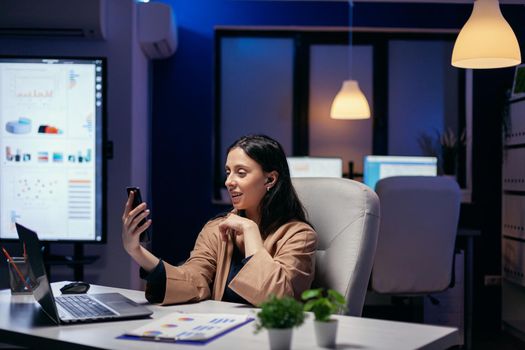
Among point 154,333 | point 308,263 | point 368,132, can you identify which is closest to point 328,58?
point 368,132

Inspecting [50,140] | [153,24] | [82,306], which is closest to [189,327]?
[82,306]

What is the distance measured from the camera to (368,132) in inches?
244

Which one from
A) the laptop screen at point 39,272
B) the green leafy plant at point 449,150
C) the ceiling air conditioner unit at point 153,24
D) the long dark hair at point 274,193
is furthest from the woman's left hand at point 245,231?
the green leafy plant at point 449,150

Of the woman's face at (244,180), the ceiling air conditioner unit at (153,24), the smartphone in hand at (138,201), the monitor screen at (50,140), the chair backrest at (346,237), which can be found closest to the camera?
the smartphone in hand at (138,201)

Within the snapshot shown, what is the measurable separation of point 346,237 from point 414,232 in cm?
200

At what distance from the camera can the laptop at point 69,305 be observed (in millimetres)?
1487

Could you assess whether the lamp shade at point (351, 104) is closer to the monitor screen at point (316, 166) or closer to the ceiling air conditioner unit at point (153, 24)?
the monitor screen at point (316, 166)

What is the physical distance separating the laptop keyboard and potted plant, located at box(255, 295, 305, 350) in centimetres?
52

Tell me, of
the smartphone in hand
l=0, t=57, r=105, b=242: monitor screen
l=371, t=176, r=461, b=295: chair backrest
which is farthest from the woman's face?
l=371, t=176, r=461, b=295: chair backrest

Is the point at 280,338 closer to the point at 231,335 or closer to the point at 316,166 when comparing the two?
the point at 231,335

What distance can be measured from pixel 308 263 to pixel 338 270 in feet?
0.28

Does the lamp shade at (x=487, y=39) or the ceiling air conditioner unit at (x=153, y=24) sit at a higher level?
the ceiling air conditioner unit at (x=153, y=24)

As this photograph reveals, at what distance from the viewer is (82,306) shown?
1.63 metres

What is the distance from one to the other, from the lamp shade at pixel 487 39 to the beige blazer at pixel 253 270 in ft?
6.40
